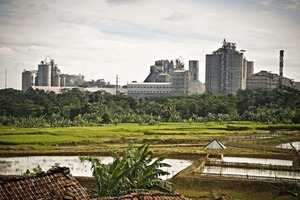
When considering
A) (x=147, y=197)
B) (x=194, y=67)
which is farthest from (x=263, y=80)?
(x=147, y=197)

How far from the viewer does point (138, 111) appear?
3406 centimetres

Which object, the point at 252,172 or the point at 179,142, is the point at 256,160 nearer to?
the point at 252,172

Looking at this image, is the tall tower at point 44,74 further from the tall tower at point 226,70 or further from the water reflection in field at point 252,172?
the water reflection in field at point 252,172

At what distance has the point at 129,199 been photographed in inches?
182

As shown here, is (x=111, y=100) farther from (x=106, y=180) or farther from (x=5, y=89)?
(x=106, y=180)

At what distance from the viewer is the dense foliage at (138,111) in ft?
90.4

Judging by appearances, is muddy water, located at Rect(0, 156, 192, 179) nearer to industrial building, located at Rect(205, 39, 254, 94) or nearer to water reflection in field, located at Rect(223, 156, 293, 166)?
water reflection in field, located at Rect(223, 156, 293, 166)

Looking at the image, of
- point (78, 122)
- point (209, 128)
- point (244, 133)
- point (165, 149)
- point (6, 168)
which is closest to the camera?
point (6, 168)

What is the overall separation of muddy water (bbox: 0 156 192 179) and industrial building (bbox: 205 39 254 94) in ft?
153

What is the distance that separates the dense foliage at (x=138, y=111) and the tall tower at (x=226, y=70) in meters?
26.8

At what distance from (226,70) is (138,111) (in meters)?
31.7

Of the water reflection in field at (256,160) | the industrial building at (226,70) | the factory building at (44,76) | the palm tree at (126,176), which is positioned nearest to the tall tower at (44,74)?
the factory building at (44,76)

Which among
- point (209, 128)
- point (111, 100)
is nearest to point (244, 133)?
point (209, 128)

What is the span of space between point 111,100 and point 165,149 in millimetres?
19979
